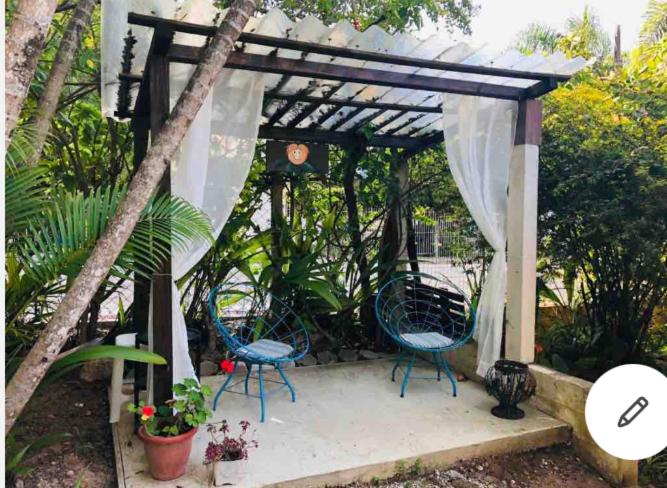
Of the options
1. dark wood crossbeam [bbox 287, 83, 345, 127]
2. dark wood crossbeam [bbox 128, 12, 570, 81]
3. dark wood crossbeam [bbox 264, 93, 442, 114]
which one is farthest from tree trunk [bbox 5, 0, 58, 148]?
dark wood crossbeam [bbox 287, 83, 345, 127]

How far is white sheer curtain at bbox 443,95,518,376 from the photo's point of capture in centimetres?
320

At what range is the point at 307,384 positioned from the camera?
139 inches

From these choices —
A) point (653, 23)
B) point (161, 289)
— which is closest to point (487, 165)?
point (161, 289)

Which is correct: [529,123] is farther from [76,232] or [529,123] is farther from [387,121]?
[76,232]

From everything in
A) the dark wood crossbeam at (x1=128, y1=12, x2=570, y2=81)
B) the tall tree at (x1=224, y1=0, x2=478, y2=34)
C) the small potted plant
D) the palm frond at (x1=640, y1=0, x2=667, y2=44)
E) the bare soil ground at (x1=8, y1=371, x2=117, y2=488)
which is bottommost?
the bare soil ground at (x1=8, y1=371, x2=117, y2=488)

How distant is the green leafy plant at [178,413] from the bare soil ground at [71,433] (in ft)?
1.17

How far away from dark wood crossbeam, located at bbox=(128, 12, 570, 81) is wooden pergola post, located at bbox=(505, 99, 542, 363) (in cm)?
35

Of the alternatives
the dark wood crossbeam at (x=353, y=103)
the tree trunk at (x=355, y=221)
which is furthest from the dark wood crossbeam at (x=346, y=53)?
the tree trunk at (x=355, y=221)

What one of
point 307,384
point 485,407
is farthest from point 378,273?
point 485,407

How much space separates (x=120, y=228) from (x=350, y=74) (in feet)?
5.22

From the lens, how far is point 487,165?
3242mm

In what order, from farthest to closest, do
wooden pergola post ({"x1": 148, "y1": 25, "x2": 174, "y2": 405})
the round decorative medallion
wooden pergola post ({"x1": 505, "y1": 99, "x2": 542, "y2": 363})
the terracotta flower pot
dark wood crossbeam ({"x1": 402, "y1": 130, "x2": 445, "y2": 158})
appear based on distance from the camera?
dark wood crossbeam ({"x1": 402, "y1": 130, "x2": 445, "y2": 158}) < the round decorative medallion < wooden pergola post ({"x1": 505, "y1": 99, "x2": 542, "y2": 363}) < wooden pergola post ({"x1": 148, "y1": 25, "x2": 174, "y2": 405}) < the terracotta flower pot

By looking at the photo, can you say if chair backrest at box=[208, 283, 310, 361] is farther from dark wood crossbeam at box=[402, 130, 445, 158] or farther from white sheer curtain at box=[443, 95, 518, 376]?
dark wood crossbeam at box=[402, 130, 445, 158]

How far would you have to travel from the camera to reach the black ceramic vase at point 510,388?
2893 millimetres
